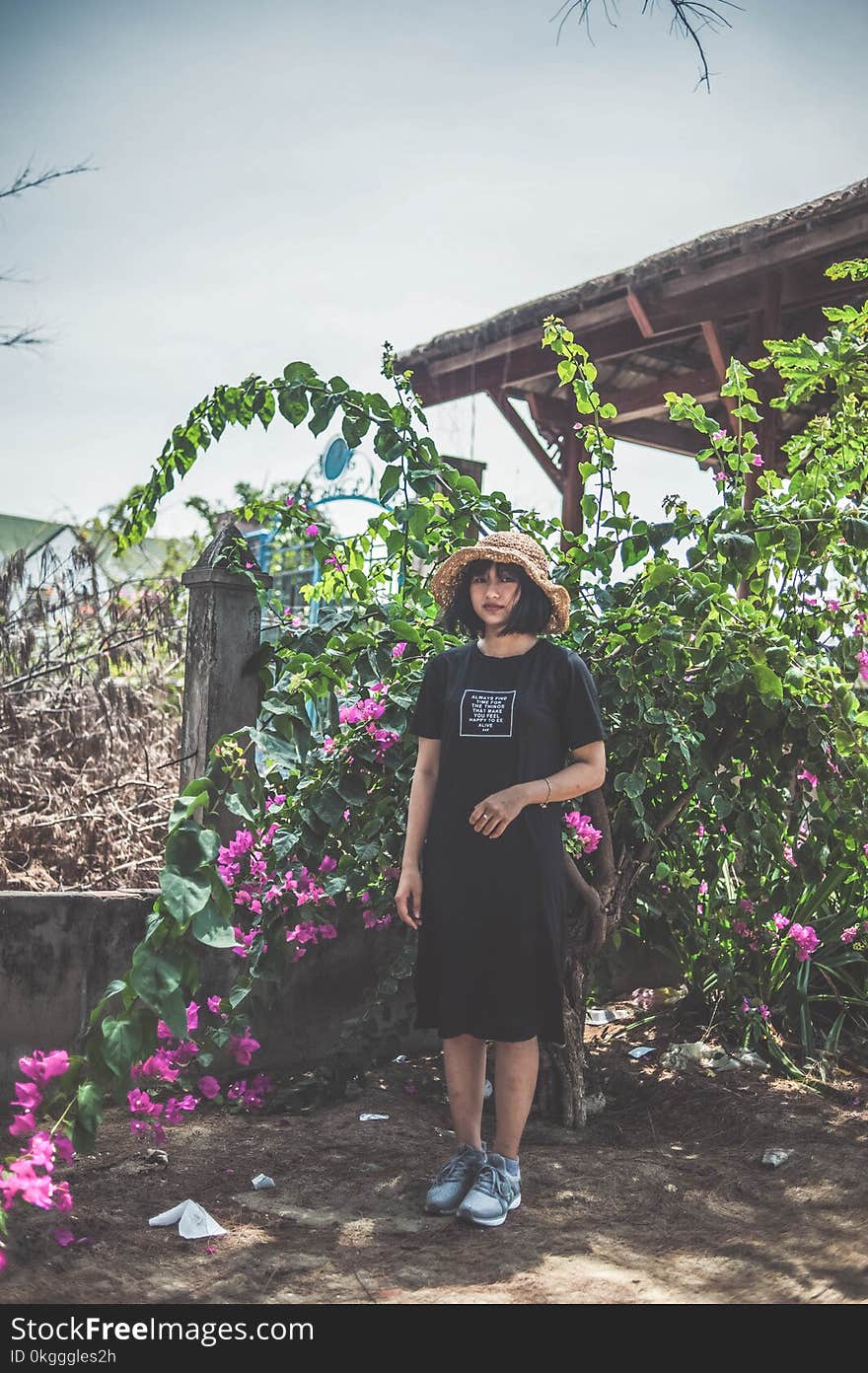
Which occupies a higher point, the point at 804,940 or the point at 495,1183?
the point at 804,940

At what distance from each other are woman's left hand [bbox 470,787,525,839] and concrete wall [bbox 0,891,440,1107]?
50.1 inches

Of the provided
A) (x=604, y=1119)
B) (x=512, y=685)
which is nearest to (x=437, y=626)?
(x=512, y=685)

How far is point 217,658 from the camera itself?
351 centimetres

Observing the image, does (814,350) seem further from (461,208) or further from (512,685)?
(461,208)

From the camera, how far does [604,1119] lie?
3.36 m

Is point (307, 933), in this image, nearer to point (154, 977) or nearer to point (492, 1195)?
point (492, 1195)

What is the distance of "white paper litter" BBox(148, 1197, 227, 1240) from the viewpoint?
7.97 feet

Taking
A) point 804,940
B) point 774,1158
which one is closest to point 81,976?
point 774,1158

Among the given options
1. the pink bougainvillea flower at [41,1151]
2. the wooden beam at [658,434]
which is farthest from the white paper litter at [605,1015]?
the wooden beam at [658,434]

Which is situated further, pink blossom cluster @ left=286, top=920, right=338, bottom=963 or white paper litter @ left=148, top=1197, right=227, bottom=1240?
pink blossom cluster @ left=286, top=920, right=338, bottom=963

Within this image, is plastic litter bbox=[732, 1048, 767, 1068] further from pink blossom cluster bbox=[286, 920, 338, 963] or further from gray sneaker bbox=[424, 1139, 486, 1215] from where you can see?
pink blossom cluster bbox=[286, 920, 338, 963]

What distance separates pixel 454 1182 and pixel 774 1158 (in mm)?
915

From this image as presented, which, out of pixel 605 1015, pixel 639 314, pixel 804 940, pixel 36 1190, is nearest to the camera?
pixel 36 1190

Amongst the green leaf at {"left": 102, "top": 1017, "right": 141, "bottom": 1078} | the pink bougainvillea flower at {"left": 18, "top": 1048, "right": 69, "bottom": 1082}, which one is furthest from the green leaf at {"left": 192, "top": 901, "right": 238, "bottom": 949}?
the pink bougainvillea flower at {"left": 18, "top": 1048, "right": 69, "bottom": 1082}
